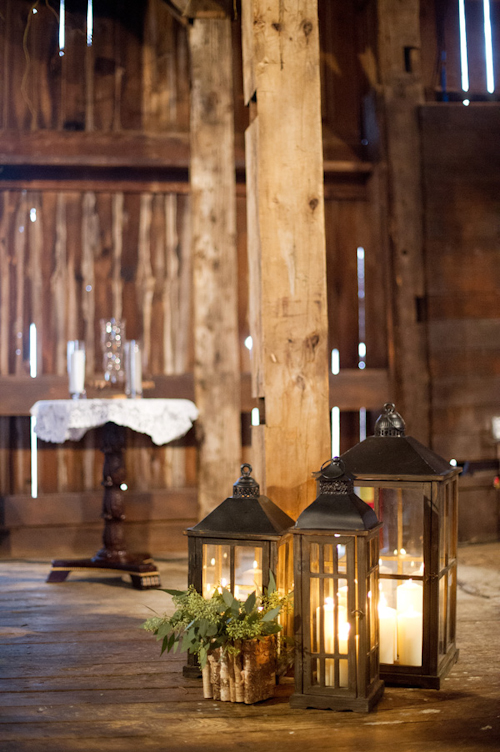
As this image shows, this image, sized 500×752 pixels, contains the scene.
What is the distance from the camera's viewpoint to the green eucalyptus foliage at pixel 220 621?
2.18 metres

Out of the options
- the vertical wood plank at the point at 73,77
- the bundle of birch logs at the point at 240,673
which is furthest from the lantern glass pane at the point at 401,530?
the vertical wood plank at the point at 73,77

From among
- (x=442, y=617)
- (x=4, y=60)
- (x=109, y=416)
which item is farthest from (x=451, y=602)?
(x=4, y=60)

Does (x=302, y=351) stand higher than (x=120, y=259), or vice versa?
(x=120, y=259)

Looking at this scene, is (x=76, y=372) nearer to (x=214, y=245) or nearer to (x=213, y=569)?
(x=214, y=245)

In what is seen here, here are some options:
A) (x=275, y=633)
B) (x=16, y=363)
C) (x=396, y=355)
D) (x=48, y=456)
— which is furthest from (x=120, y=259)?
(x=275, y=633)

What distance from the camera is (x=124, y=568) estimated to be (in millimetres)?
3846

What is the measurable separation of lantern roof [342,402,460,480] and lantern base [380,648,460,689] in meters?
0.56

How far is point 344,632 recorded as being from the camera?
219cm

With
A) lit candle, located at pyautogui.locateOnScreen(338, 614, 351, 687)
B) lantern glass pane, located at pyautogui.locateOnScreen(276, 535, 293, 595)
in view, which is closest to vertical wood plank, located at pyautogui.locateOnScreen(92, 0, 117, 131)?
lantern glass pane, located at pyautogui.locateOnScreen(276, 535, 293, 595)

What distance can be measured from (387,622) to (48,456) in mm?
2860

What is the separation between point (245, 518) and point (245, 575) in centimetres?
22

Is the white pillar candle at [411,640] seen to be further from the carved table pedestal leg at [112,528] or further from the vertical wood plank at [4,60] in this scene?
the vertical wood plank at [4,60]

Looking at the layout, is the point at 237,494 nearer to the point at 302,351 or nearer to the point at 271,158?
the point at 302,351

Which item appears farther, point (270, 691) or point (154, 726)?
point (270, 691)
